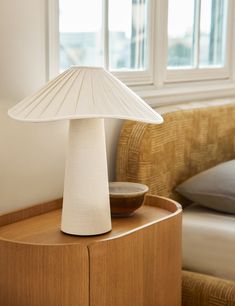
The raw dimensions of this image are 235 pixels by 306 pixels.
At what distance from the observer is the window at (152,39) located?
1.97m

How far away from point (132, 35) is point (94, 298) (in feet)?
3.94

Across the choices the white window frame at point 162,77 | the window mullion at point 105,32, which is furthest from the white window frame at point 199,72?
the window mullion at point 105,32

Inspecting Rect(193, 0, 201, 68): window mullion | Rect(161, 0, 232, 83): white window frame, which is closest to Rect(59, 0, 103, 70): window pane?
Rect(161, 0, 232, 83): white window frame

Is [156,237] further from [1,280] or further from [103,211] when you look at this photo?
[1,280]

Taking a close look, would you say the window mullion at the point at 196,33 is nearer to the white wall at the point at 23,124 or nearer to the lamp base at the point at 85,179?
the white wall at the point at 23,124

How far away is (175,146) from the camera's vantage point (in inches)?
85.2

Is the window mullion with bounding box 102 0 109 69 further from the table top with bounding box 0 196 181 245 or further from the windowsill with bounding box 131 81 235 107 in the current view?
the table top with bounding box 0 196 181 245

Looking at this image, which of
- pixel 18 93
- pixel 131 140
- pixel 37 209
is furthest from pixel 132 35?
pixel 37 209

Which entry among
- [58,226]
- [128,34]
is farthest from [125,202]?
[128,34]

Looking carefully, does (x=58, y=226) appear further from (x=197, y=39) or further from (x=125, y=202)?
(x=197, y=39)

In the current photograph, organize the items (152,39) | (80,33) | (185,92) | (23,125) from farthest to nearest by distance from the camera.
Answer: (185,92) < (152,39) < (80,33) < (23,125)

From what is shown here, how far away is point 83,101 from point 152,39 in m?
1.03

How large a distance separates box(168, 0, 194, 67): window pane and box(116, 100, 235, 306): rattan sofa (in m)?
0.25

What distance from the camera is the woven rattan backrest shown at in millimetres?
1995
